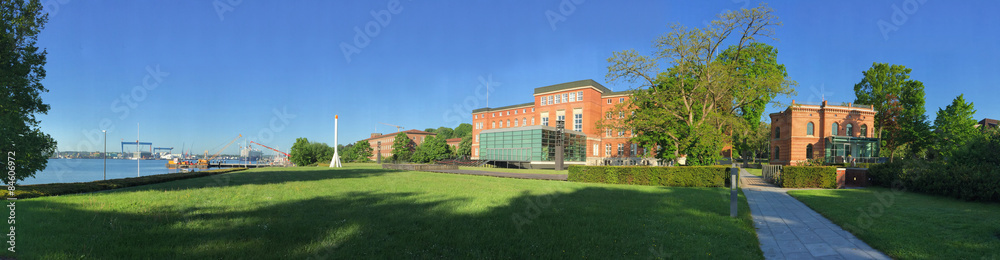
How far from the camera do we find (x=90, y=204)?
820cm

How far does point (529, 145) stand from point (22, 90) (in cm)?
4405

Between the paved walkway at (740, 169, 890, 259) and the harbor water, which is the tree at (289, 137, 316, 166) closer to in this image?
the harbor water

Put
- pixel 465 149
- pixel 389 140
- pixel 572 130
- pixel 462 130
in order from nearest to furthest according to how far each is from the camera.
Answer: pixel 572 130
pixel 465 149
pixel 389 140
pixel 462 130

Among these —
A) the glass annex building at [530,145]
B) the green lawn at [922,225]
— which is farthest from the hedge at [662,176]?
the glass annex building at [530,145]

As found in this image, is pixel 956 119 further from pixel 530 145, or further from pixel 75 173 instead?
pixel 75 173

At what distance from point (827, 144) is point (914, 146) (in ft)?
22.1

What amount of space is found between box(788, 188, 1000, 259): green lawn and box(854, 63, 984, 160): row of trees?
37.3 metres

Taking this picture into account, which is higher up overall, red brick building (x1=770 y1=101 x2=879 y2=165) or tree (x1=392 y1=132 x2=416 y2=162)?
red brick building (x1=770 y1=101 x2=879 y2=165)

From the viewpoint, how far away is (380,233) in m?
6.08

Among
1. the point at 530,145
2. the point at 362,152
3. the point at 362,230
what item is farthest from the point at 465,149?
the point at 362,230

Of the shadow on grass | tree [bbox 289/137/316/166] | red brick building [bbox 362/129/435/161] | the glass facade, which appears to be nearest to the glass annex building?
the glass facade

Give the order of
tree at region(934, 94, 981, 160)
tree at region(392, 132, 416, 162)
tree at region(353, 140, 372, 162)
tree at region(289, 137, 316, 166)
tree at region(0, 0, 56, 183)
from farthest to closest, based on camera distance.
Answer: tree at region(353, 140, 372, 162)
tree at region(392, 132, 416, 162)
tree at region(289, 137, 316, 166)
tree at region(934, 94, 981, 160)
tree at region(0, 0, 56, 183)

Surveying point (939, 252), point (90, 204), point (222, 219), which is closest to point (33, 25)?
point (90, 204)

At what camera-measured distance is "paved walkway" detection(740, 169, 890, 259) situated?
5879 mm
